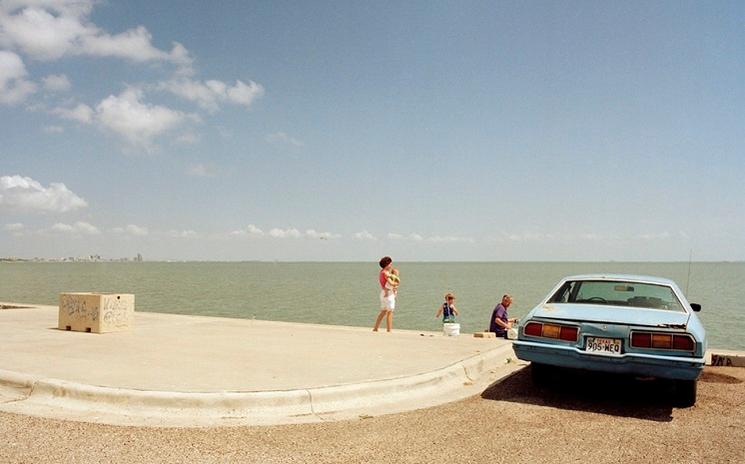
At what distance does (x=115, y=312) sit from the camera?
1082 cm

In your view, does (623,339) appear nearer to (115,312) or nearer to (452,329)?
(452,329)

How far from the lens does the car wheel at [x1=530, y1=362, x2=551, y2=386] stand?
6.92 m

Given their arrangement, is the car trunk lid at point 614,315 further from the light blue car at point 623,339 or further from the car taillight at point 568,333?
the car taillight at point 568,333

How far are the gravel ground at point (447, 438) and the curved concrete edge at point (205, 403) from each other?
0.24m

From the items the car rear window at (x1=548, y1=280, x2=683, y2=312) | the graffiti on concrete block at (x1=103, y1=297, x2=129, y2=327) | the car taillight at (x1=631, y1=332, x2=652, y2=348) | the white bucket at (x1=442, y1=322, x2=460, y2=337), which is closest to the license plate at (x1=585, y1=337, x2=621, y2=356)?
the car taillight at (x1=631, y1=332, x2=652, y2=348)

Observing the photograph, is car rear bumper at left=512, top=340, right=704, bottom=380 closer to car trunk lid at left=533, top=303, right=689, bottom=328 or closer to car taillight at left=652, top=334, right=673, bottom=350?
car taillight at left=652, top=334, right=673, bottom=350

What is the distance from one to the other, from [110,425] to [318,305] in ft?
119

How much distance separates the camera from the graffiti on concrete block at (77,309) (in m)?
10.7

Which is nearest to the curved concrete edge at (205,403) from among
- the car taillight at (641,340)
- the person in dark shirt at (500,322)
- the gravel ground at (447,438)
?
the gravel ground at (447,438)

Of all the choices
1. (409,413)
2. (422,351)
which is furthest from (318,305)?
(409,413)

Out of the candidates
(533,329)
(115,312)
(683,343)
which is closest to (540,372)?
(533,329)

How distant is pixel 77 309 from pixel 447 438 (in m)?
8.84

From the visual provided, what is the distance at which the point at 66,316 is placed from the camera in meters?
11.1

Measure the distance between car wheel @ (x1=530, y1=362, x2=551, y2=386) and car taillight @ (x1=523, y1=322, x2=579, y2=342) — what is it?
64cm
